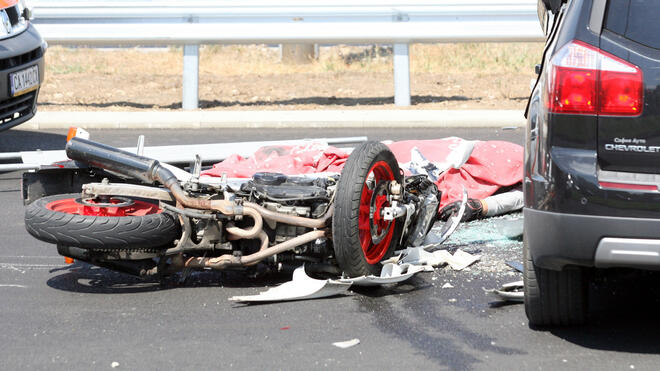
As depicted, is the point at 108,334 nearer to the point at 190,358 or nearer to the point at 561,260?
the point at 190,358

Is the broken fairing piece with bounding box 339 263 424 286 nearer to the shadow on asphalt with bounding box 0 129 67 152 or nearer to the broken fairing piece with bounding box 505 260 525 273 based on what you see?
the broken fairing piece with bounding box 505 260 525 273

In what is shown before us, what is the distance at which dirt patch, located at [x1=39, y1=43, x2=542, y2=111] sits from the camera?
13.8 meters

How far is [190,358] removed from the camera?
13.9 ft

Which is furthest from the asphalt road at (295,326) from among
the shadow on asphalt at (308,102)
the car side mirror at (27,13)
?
the shadow on asphalt at (308,102)

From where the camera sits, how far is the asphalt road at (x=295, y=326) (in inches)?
165

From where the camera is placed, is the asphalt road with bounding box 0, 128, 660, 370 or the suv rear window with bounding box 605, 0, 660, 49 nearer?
the suv rear window with bounding box 605, 0, 660, 49

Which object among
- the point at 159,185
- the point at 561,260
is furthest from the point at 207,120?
the point at 561,260

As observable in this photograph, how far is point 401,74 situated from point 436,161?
19.2 ft

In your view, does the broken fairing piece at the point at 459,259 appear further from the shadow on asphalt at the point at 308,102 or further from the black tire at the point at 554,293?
the shadow on asphalt at the point at 308,102

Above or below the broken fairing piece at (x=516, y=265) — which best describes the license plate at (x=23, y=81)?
above

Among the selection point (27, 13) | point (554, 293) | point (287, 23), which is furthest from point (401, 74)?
point (554, 293)

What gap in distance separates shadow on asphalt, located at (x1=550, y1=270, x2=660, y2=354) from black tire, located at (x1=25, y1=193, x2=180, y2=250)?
6.31 feet

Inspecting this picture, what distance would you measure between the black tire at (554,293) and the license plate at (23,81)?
6.13 metres

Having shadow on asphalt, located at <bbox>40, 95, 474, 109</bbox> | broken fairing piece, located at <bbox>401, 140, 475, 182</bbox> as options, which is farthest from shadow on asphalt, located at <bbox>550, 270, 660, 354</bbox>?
shadow on asphalt, located at <bbox>40, 95, 474, 109</bbox>
